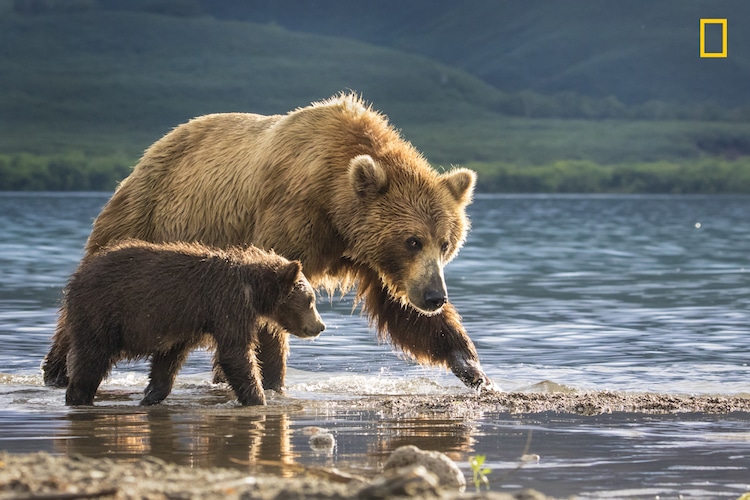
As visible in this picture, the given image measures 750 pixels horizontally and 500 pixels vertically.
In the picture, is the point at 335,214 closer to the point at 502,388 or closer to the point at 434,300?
the point at 434,300

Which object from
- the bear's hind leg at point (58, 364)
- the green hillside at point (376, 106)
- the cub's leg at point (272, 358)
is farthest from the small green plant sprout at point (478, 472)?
the green hillside at point (376, 106)

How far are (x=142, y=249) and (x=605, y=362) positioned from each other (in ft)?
15.6

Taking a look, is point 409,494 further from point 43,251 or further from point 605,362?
point 43,251

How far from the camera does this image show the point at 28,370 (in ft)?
37.6

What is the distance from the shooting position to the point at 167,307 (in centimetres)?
865

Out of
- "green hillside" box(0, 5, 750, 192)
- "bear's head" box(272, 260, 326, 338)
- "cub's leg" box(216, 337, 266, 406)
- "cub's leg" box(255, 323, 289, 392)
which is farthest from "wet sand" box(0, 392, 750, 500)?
"green hillside" box(0, 5, 750, 192)

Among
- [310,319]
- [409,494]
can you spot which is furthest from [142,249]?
[409,494]

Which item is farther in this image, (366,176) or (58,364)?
(58,364)

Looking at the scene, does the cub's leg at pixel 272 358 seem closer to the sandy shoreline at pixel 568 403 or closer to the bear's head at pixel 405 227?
the bear's head at pixel 405 227

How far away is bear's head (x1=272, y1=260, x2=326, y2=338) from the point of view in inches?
354

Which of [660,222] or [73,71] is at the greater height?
[73,71]

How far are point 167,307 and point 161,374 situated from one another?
27.1 inches

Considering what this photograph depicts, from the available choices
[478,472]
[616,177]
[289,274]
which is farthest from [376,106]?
[478,472]

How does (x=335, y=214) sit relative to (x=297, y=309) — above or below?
above
